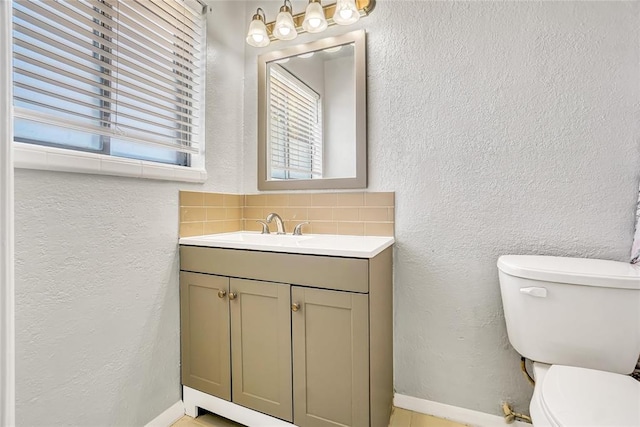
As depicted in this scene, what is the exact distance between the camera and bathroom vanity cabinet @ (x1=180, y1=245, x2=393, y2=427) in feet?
3.67

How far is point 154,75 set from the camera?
138 cm

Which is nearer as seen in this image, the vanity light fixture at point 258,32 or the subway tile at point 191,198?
the subway tile at point 191,198

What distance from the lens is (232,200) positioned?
181 centimetres

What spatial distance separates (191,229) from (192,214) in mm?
75

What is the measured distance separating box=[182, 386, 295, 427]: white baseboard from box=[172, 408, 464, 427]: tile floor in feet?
0.13

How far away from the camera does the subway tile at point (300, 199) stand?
171 centimetres

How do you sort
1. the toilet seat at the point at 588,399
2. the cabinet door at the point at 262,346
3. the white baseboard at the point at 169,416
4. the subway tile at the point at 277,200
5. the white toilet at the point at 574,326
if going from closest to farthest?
the toilet seat at the point at 588,399 → the white toilet at the point at 574,326 → the cabinet door at the point at 262,346 → the white baseboard at the point at 169,416 → the subway tile at the point at 277,200

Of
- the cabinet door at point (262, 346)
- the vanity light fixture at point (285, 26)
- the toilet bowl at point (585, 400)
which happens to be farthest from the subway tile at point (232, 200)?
the toilet bowl at point (585, 400)

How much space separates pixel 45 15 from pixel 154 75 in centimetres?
40

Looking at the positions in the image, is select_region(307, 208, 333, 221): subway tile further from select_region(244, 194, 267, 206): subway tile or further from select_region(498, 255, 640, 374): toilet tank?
select_region(498, 255, 640, 374): toilet tank

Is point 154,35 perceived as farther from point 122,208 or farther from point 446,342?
point 446,342

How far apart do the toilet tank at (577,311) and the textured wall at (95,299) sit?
1.46 m

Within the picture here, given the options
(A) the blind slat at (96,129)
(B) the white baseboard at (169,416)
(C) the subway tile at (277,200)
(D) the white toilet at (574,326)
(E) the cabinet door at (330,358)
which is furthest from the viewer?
(C) the subway tile at (277,200)

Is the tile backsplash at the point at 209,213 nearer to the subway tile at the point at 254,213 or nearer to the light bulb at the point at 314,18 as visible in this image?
the subway tile at the point at 254,213
